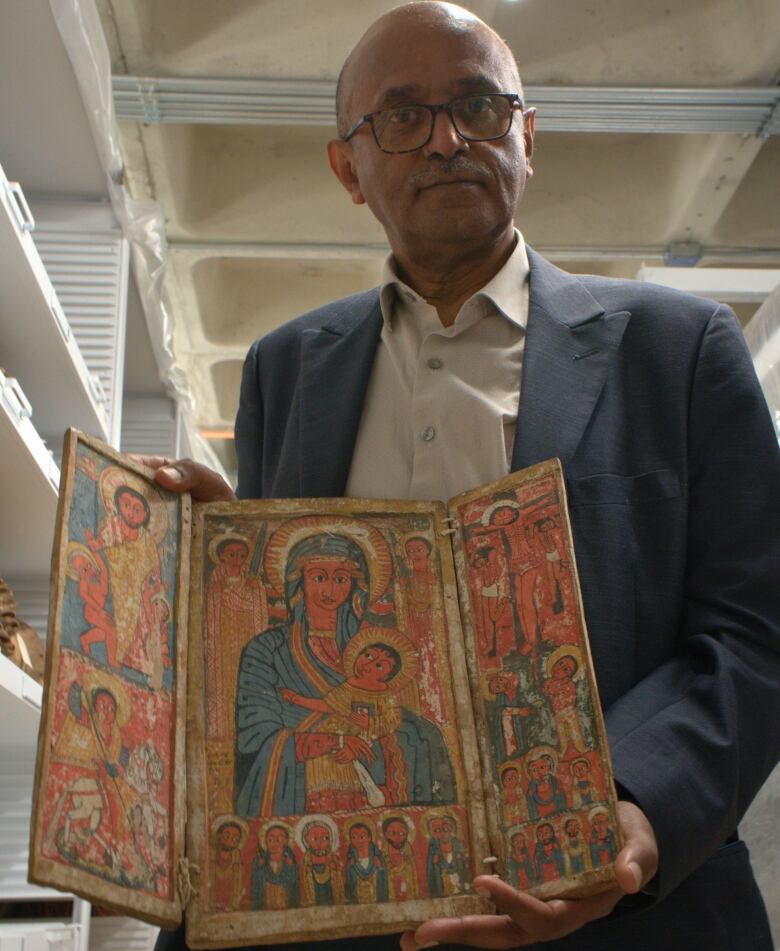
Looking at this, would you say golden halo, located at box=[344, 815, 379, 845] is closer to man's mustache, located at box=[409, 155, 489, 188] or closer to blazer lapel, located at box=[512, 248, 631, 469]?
blazer lapel, located at box=[512, 248, 631, 469]

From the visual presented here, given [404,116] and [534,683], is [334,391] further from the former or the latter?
[534,683]

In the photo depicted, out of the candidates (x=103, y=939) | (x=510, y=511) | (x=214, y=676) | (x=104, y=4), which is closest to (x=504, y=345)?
(x=510, y=511)

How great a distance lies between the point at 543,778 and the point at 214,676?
29 cm

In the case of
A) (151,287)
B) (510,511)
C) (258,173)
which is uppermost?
(258,173)

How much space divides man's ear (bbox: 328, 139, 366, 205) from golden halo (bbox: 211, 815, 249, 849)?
2.45ft

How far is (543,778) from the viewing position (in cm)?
96

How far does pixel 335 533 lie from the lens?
110 centimetres

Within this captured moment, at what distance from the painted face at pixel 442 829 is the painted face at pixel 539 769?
81 mm

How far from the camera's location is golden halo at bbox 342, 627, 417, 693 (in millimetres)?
1044

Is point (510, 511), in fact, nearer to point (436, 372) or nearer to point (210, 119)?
point (436, 372)

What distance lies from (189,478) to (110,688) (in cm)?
23

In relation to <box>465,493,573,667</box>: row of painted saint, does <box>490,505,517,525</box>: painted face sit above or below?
above

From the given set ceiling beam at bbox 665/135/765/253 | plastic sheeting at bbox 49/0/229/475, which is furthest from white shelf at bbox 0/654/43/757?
ceiling beam at bbox 665/135/765/253

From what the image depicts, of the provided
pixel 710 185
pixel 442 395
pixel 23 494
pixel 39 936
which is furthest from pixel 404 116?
pixel 710 185
